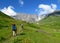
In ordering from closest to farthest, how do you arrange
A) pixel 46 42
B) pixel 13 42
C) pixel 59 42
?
pixel 13 42 → pixel 46 42 → pixel 59 42

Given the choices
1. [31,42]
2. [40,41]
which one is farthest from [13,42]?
[40,41]

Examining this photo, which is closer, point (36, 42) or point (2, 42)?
point (36, 42)

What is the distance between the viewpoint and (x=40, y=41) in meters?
44.7

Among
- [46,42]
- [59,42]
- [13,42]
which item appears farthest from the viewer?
[59,42]

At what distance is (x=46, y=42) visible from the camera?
44500mm

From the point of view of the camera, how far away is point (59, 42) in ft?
157

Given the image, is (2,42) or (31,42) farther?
(2,42)

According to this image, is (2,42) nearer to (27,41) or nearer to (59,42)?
(27,41)

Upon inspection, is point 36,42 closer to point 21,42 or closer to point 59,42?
point 21,42

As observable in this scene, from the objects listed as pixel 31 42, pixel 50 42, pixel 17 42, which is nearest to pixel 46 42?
pixel 50 42

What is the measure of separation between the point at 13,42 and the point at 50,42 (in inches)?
407

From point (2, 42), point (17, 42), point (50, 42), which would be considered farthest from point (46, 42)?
point (2, 42)

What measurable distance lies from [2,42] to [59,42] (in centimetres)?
1554

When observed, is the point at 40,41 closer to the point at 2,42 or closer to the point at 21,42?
the point at 21,42
